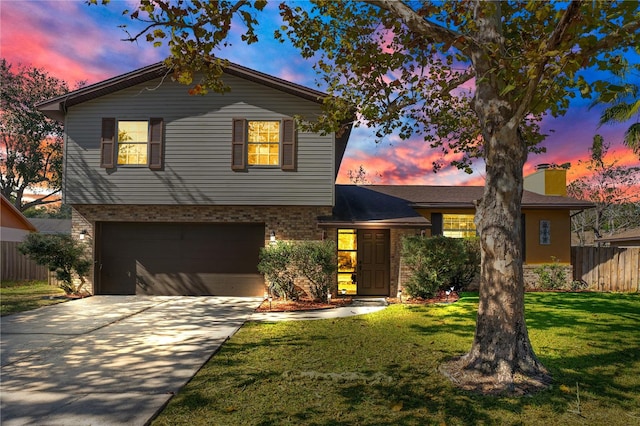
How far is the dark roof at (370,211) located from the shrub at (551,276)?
567 cm

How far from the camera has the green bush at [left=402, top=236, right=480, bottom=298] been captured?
11.9 m

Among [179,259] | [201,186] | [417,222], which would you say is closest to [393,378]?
[417,222]

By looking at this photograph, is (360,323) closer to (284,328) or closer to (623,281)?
(284,328)

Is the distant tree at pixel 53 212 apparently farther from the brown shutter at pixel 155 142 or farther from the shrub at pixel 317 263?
the shrub at pixel 317 263

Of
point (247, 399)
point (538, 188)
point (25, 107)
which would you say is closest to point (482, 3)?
point (247, 399)

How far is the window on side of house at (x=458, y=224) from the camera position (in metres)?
15.3

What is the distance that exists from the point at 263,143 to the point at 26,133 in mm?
21997

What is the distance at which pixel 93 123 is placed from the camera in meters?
12.9

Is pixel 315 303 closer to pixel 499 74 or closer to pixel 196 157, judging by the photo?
pixel 196 157

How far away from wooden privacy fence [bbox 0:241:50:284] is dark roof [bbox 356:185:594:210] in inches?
632

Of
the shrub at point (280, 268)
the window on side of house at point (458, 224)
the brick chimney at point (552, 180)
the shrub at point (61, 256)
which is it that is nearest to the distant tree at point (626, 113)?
the brick chimney at point (552, 180)

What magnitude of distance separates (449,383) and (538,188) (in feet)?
48.4

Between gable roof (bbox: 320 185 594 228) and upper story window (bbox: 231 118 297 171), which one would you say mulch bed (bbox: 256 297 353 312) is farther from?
upper story window (bbox: 231 118 297 171)

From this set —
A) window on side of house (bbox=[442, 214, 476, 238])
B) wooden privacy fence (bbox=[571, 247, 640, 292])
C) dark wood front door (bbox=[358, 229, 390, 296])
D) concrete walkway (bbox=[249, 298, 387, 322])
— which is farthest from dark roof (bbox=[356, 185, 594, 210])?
concrete walkway (bbox=[249, 298, 387, 322])
